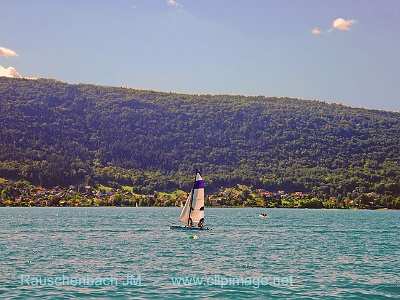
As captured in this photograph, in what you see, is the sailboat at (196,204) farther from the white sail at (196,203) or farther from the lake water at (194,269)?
the lake water at (194,269)

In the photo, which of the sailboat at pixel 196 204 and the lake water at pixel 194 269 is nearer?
the lake water at pixel 194 269

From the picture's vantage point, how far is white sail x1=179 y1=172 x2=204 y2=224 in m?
117

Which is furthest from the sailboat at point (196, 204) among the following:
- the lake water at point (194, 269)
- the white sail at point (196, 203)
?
the lake water at point (194, 269)

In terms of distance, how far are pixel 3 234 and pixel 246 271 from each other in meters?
64.1

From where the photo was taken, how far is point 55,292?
4884cm

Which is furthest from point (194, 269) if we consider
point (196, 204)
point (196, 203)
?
point (196, 204)

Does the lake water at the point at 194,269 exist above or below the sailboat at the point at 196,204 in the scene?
below

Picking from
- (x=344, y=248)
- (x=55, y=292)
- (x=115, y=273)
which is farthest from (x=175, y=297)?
(x=344, y=248)

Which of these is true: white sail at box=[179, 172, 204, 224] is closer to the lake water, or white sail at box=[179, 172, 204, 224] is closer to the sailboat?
the sailboat

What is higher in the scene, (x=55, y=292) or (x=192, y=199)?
(x=192, y=199)

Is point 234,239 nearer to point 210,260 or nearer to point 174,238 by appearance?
point 174,238

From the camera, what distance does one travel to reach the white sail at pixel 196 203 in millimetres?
117062

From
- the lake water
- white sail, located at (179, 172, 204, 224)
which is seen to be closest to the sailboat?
white sail, located at (179, 172, 204, 224)

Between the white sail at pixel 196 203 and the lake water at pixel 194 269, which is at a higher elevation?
the white sail at pixel 196 203
